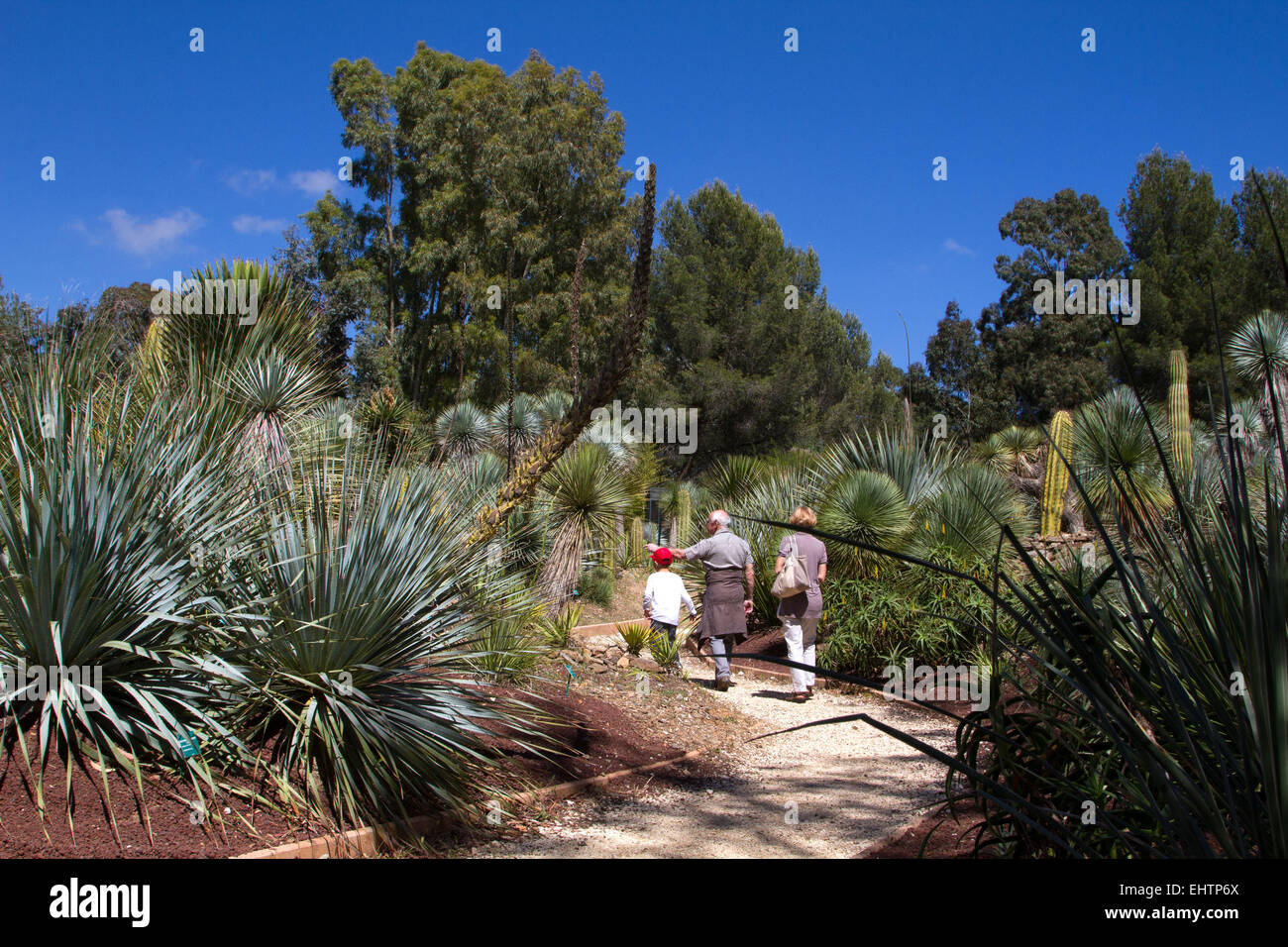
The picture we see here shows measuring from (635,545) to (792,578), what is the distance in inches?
407

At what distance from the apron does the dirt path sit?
1.47 meters

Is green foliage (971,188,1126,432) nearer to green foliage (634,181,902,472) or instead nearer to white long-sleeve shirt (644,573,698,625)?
green foliage (634,181,902,472)

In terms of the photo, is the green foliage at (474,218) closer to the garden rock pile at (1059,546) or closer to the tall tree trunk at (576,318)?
the garden rock pile at (1059,546)

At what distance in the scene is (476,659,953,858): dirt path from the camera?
477 cm

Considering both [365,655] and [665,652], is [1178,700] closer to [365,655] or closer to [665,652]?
[365,655]

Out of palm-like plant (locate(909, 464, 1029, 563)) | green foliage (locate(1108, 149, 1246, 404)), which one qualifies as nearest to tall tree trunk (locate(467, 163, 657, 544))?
palm-like plant (locate(909, 464, 1029, 563))

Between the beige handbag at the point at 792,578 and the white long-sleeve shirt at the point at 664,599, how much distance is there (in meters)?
1.02

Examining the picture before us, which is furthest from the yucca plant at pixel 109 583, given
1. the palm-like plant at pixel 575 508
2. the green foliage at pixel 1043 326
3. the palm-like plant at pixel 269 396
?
the green foliage at pixel 1043 326

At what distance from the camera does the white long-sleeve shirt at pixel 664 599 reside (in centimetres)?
954

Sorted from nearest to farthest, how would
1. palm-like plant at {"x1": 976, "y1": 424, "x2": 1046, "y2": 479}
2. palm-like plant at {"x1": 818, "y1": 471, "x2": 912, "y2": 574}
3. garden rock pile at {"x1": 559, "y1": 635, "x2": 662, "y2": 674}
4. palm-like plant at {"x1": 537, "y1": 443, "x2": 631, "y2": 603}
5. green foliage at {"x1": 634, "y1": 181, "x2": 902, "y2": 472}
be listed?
garden rock pile at {"x1": 559, "y1": 635, "x2": 662, "y2": 674} < palm-like plant at {"x1": 818, "y1": 471, "x2": 912, "y2": 574} < palm-like plant at {"x1": 537, "y1": 443, "x2": 631, "y2": 603} < palm-like plant at {"x1": 976, "y1": 424, "x2": 1046, "y2": 479} < green foliage at {"x1": 634, "y1": 181, "x2": 902, "y2": 472}

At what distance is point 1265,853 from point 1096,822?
45cm

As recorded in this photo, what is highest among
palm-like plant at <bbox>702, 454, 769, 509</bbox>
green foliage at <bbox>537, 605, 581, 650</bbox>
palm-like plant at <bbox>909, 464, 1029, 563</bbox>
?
palm-like plant at <bbox>702, 454, 769, 509</bbox>

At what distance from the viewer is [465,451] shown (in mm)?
21031
